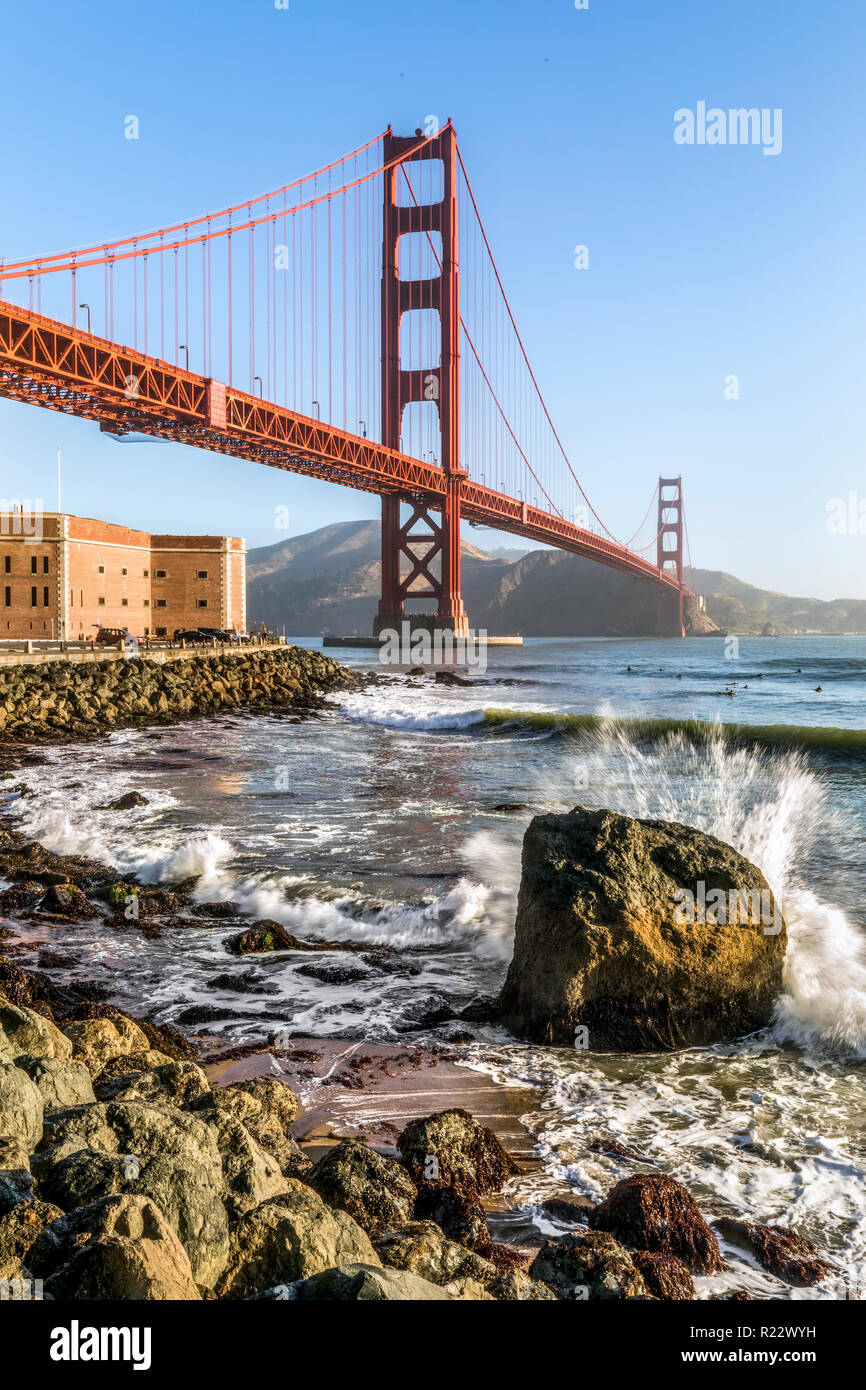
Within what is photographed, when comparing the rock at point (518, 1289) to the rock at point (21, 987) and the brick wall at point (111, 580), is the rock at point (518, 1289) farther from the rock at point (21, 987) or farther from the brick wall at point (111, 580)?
the brick wall at point (111, 580)

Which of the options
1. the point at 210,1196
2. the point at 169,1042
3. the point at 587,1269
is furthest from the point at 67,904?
the point at 587,1269

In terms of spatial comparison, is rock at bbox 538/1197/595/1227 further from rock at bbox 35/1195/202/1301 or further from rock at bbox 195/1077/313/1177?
rock at bbox 35/1195/202/1301

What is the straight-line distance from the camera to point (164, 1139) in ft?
9.57

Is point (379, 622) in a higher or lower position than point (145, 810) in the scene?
higher

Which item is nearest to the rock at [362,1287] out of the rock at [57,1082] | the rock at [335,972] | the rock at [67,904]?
the rock at [57,1082]

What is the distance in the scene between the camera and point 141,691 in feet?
79.8

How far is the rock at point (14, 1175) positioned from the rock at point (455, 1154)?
1.37 metres

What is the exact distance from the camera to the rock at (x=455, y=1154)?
3.41 m

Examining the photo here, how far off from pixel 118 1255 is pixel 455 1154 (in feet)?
5.11

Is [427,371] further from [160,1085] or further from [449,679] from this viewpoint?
[160,1085]
